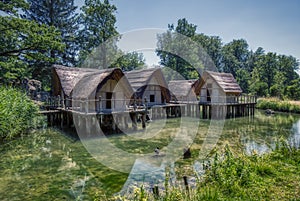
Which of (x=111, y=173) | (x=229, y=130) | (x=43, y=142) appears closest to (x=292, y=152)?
(x=111, y=173)

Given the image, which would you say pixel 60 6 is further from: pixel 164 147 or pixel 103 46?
pixel 164 147

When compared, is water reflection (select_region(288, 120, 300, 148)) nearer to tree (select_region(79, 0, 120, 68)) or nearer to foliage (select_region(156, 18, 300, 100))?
foliage (select_region(156, 18, 300, 100))

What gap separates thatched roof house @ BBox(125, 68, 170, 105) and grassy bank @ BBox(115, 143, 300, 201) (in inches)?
589

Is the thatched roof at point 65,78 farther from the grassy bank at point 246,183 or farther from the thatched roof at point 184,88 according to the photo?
the grassy bank at point 246,183

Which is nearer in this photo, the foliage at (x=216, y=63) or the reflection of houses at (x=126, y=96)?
the reflection of houses at (x=126, y=96)

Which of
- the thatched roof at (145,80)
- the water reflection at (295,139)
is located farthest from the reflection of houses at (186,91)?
the water reflection at (295,139)

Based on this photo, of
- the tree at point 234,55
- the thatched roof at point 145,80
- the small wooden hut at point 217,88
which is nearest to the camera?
the thatched roof at point 145,80

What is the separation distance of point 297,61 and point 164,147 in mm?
75379

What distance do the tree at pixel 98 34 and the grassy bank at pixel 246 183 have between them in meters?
30.1

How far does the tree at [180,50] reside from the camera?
45.3 meters

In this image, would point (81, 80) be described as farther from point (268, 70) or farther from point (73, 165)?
point (268, 70)

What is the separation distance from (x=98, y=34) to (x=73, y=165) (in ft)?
94.9

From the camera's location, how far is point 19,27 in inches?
673

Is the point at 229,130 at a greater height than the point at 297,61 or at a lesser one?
lesser
